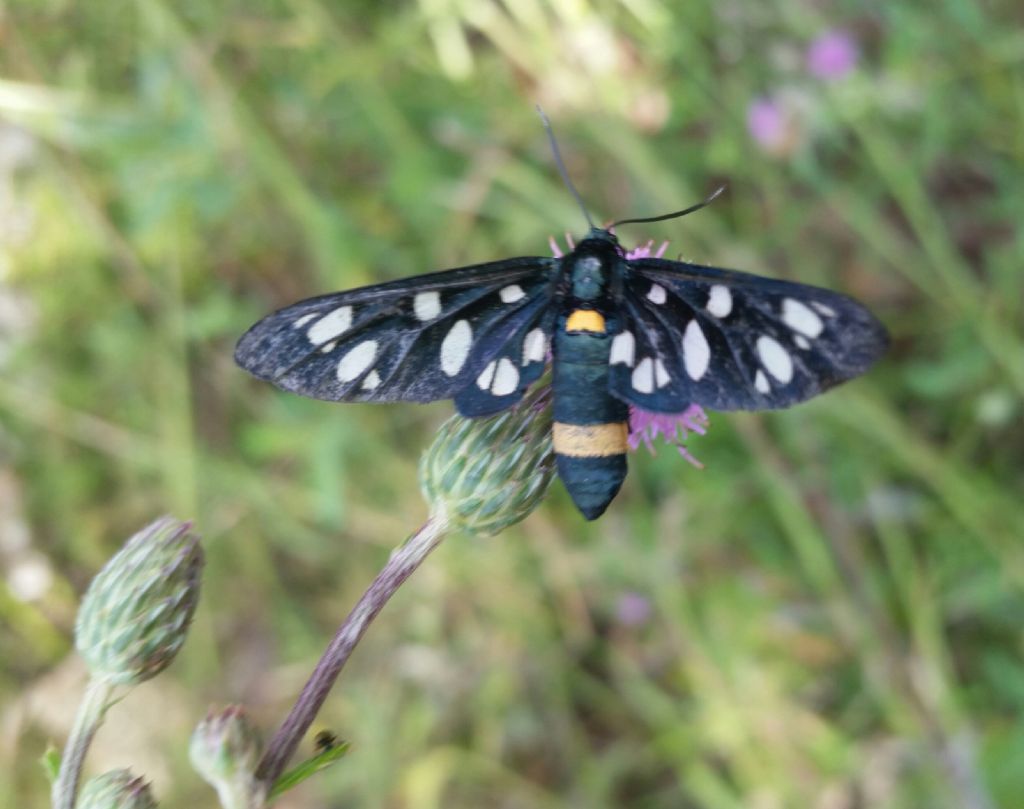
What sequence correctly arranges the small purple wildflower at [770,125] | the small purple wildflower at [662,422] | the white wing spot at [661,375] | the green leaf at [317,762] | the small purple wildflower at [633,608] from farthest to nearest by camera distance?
the small purple wildflower at [633,608] → the small purple wildflower at [770,125] → the small purple wildflower at [662,422] → the white wing spot at [661,375] → the green leaf at [317,762]

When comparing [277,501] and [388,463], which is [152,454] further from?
[388,463]

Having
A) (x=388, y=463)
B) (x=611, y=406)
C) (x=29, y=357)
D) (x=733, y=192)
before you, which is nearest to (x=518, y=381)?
(x=611, y=406)

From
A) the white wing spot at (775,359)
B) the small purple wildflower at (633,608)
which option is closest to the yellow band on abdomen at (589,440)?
the white wing spot at (775,359)

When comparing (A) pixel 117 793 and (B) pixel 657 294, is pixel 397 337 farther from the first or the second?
(A) pixel 117 793

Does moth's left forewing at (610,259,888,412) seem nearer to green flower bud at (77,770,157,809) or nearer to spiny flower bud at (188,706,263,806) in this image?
spiny flower bud at (188,706,263,806)

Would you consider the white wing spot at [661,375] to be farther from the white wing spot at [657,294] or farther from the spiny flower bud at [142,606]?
the spiny flower bud at [142,606]

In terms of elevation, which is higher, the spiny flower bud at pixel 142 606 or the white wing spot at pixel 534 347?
the white wing spot at pixel 534 347
